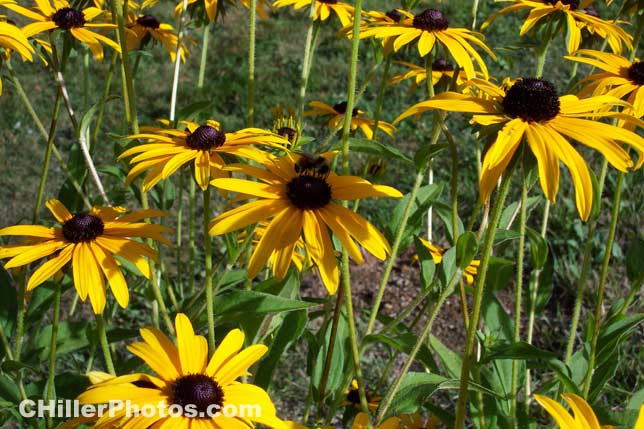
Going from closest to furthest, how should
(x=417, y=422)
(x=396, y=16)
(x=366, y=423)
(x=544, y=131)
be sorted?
1. (x=544, y=131)
2. (x=366, y=423)
3. (x=417, y=422)
4. (x=396, y=16)

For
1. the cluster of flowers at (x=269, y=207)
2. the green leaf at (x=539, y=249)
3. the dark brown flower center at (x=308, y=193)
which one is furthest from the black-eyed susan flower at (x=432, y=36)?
the dark brown flower center at (x=308, y=193)

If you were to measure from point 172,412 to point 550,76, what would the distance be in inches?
153

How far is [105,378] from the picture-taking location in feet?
4.02

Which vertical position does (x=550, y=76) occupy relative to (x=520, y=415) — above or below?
above

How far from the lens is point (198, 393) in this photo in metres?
1.07

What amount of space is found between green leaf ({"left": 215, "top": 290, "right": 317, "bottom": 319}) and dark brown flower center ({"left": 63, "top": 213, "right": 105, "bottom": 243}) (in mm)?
278

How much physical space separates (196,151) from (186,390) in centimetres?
48

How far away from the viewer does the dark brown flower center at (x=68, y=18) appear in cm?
175

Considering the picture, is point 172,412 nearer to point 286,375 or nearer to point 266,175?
point 266,175

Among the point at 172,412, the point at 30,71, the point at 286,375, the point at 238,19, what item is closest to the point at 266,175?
the point at 172,412

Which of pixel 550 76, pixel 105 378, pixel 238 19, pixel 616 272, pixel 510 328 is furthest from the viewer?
pixel 238 19

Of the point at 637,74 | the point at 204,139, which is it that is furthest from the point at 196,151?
the point at 637,74

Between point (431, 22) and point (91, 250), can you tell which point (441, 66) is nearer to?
point (431, 22)

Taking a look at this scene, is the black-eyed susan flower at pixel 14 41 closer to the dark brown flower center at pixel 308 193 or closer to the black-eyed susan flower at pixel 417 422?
the dark brown flower center at pixel 308 193
